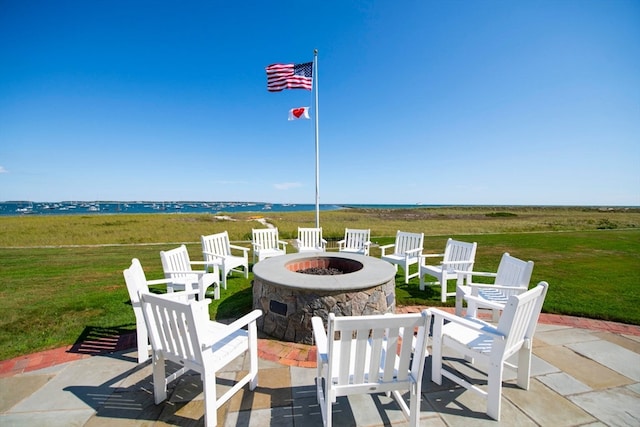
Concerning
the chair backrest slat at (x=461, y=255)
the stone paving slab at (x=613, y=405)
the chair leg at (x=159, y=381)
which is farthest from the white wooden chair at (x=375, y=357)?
the chair backrest slat at (x=461, y=255)

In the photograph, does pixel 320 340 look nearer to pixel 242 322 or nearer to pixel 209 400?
pixel 242 322

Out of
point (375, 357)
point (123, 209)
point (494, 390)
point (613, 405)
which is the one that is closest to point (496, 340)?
point (494, 390)

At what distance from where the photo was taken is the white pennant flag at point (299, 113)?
855 cm

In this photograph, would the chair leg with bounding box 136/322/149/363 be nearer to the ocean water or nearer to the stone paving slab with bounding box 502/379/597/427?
the stone paving slab with bounding box 502/379/597/427

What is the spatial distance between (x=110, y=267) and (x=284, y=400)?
7516mm

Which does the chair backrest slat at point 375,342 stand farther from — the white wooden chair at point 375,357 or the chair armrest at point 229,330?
the chair armrest at point 229,330

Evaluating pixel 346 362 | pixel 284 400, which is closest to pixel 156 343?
pixel 284 400

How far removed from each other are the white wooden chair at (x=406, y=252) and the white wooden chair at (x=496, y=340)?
3016 mm

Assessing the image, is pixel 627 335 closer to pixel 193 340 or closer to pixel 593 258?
pixel 193 340

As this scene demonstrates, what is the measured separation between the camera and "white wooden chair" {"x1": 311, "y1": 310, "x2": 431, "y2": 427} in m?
1.88

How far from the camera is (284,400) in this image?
2504 mm

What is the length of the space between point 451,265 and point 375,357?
3.98 m

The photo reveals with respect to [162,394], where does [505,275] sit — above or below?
above

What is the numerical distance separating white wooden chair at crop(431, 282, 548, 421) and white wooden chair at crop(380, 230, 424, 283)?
302cm
